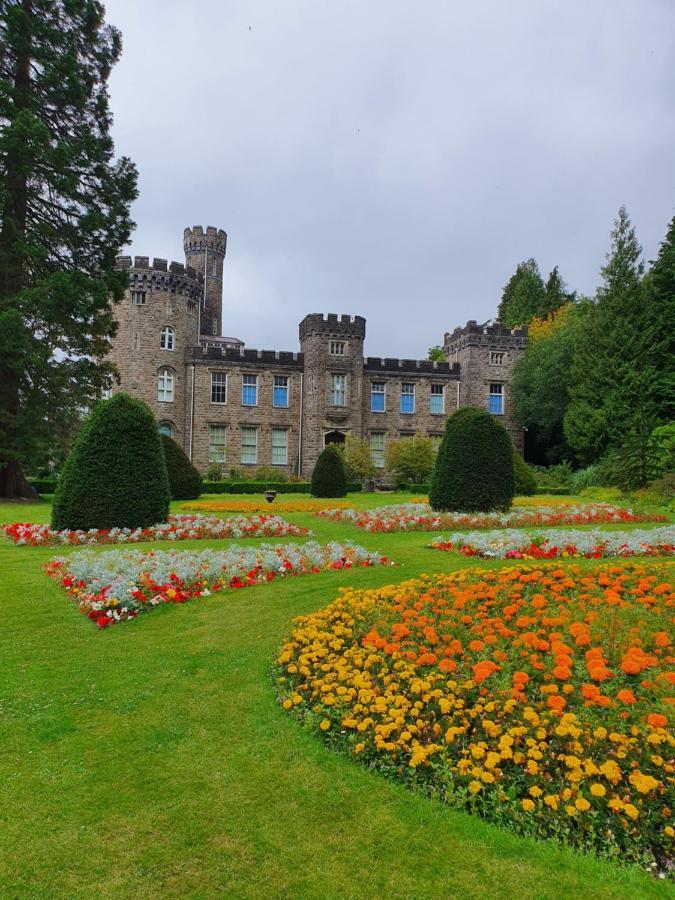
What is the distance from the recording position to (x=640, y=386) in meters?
28.9

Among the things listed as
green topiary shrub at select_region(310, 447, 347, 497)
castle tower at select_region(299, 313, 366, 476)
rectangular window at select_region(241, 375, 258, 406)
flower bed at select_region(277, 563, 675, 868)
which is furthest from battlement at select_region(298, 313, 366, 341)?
flower bed at select_region(277, 563, 675, 868)

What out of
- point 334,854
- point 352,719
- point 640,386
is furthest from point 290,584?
point 640,386

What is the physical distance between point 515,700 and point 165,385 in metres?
33.2

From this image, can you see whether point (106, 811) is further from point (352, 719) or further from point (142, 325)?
point (142, 325)

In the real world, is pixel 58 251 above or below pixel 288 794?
above

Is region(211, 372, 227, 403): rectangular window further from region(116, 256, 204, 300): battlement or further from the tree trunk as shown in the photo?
the tree trunk

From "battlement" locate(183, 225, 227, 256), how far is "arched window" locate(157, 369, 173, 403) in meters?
24.1

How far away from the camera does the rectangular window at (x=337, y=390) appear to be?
35781 millimetres

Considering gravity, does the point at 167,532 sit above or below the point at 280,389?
below

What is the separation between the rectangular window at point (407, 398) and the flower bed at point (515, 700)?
106 feet

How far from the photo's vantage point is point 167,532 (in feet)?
37.0

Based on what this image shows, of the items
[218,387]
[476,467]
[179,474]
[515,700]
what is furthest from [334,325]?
[515,700]

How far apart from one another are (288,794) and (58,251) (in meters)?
22.5

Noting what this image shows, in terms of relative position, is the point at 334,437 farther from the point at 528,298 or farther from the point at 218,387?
the point at 528,298
